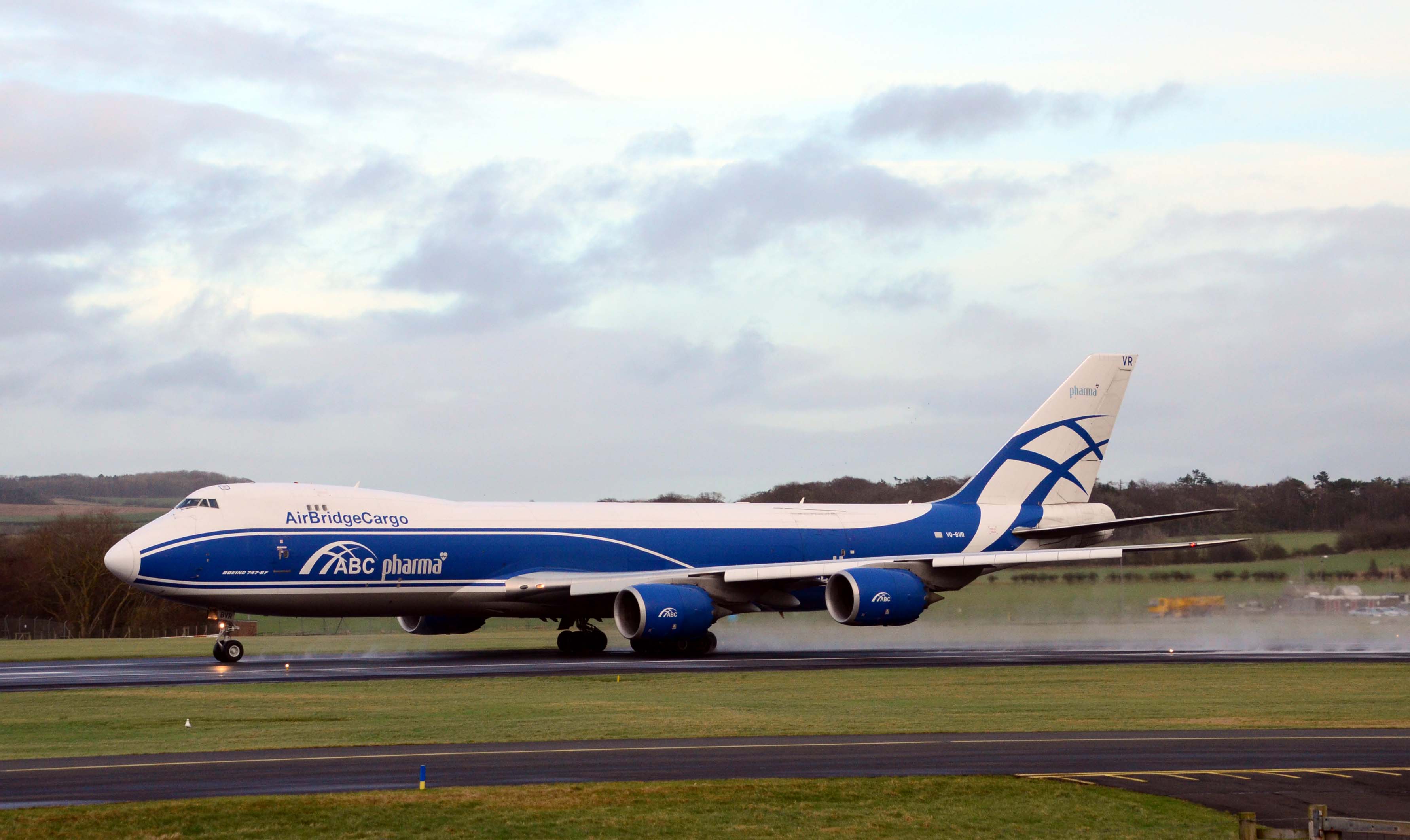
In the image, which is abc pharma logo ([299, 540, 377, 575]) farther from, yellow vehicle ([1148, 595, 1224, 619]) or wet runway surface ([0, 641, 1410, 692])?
yellow vehicle ([1148, 595, 1224, 619])

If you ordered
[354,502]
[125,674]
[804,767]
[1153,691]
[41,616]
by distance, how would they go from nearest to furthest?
[804,767]
[1153,691]
[125,674]
[354,502]
[41,616]

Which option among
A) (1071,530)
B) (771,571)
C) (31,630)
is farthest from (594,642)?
(31,630)

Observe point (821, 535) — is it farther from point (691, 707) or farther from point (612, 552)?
point (691, 707)

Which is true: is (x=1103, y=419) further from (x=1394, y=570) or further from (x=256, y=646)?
(x=256, y=646)

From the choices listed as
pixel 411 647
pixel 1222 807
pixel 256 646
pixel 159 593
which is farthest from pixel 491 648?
pixel 1222 807

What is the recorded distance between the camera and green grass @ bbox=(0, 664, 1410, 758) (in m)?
21.7

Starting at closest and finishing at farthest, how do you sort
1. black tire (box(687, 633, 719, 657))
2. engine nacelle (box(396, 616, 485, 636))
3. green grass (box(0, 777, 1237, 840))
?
green grass (box(0, 777, 1237, 840)), black tire (box(687, 633, 719, 657)), engine nacelle (box(396, 616, 485, 636))

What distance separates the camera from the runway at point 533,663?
3391 centimetres

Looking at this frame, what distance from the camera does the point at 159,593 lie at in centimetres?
3803

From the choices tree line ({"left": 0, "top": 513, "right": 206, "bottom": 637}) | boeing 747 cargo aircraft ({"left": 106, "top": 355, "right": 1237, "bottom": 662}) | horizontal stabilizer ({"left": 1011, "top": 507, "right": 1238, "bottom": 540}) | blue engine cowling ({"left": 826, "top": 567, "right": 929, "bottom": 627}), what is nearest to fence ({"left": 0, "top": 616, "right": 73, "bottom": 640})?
tree line ({"left": 0, "top": 513, "right": 206, "bottom": 637})

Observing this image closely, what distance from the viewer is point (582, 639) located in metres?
45.6

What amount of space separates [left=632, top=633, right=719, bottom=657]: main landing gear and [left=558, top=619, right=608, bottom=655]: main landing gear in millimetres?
2427

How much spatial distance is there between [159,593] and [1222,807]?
30.2 m

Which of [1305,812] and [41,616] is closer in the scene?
[1305,812]
